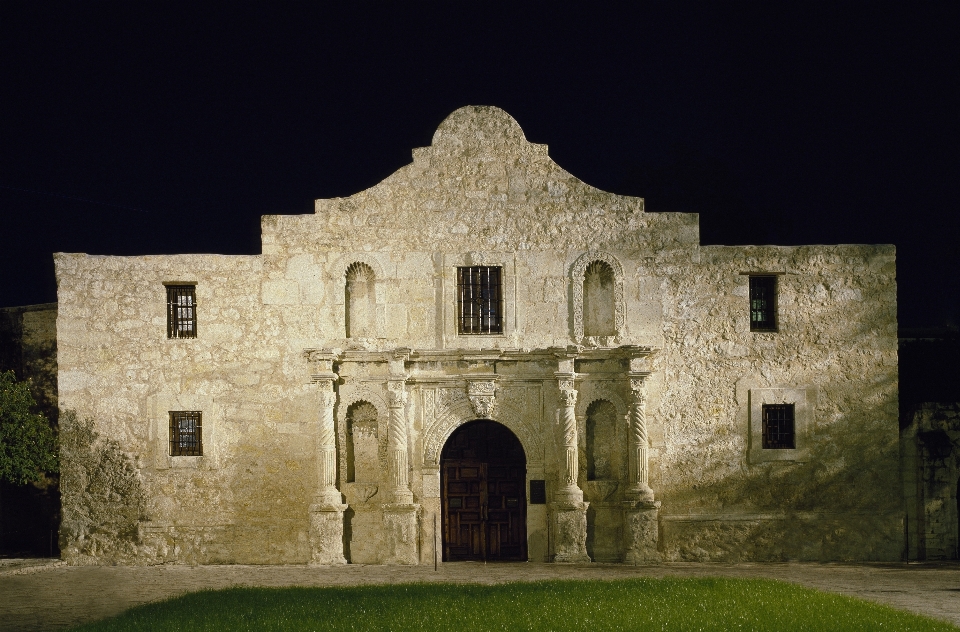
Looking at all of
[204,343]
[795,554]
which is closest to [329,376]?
[204,343]

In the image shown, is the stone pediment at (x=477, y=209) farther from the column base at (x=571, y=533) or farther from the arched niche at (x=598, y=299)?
the column base at (x=571, y=533)

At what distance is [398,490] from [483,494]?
6.02ft

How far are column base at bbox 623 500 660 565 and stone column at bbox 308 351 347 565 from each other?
5458 millimetres

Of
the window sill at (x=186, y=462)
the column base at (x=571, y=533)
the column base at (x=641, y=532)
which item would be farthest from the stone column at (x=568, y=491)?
the window sill at (x=186, y=462)

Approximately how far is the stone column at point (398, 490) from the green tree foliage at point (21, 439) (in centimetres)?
696

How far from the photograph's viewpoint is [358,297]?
20688mm

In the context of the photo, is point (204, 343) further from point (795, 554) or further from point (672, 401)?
point (795, 554)

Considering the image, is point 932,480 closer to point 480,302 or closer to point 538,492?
point 538,492

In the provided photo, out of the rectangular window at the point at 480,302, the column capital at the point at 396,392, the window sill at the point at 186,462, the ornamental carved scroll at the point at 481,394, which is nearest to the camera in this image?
the column capital at the point at 396,392

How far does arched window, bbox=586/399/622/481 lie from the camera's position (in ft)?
66.4

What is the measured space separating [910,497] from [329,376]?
1175cm

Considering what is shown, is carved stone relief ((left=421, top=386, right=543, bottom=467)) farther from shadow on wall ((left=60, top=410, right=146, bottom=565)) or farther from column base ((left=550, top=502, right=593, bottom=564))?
shadow on wall ((left=60, top=410, right=146, bottom=565))

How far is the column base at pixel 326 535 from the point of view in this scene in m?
19.5

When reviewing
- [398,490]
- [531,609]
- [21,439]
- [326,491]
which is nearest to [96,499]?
[21,439]
